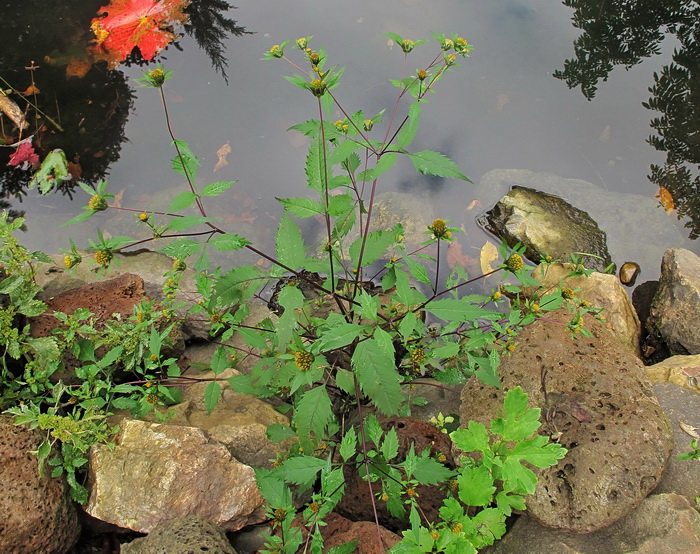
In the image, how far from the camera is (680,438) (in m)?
2.38

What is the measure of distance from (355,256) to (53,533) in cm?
189

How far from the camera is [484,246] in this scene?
156 inches

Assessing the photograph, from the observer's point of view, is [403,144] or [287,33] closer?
[403,144]

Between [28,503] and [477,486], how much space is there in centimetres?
197

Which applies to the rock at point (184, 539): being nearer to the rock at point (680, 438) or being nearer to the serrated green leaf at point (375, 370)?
the serrated green leaf at point (375, 370)

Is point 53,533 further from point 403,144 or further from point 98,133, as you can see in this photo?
point 98,133

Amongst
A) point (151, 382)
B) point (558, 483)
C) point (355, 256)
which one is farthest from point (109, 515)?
point (558, 483)

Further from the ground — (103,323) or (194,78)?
(194,78)

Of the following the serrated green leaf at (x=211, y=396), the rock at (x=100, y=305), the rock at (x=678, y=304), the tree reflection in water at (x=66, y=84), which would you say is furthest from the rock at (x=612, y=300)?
the tree reflection in water at (x=66, y=84)

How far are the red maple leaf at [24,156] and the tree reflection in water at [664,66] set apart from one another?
15.2 feet

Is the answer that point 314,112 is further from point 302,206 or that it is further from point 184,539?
point 184,539

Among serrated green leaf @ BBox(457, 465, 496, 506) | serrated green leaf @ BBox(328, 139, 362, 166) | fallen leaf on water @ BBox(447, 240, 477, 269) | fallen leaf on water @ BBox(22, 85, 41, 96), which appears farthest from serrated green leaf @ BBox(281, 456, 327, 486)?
fallen leaf on water @ BBox(22, 85, 41, 96)

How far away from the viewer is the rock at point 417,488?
240cm

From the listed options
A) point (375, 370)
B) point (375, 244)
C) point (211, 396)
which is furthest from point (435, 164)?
point (211, 396)
